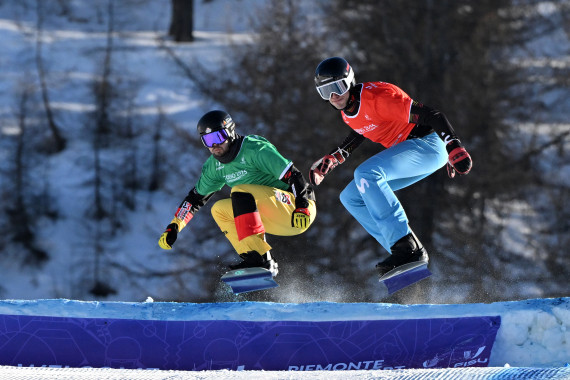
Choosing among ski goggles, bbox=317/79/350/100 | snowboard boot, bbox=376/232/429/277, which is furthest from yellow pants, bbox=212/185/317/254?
ski goggles, bbox=317/79/350/100

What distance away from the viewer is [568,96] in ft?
66.1

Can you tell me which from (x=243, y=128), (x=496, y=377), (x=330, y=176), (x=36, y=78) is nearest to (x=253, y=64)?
(x=243, y=128)

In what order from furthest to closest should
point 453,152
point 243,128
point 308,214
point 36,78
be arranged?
point 36,78
point 243,128
point 308,214
point 453,152

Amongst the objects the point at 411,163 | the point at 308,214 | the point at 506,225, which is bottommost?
the point at 506,225

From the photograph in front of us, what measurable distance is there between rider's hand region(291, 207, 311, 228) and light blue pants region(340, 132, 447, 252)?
16.2 inches

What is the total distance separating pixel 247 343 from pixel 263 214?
3.40 ft

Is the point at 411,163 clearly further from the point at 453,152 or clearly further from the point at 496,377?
the point at 496,377

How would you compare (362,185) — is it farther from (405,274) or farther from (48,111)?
(48,111)

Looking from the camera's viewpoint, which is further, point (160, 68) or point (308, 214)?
Answer: point (160, 68)

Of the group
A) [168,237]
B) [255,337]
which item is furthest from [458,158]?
[168,237]

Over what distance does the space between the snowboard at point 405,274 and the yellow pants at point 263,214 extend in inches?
31.5

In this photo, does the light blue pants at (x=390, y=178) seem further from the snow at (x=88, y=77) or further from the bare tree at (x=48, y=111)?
the bare tree at (x=48, y=111)

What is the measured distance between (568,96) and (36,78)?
12623 millimetres

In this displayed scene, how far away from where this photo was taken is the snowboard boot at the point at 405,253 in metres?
6.23
